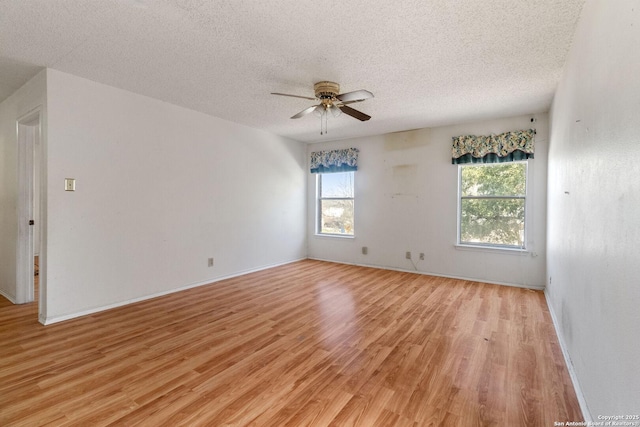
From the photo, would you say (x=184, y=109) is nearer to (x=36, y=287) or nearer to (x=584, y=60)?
(x=36, y=287)

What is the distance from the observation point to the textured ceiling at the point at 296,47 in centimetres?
200

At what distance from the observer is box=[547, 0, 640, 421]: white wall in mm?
1106

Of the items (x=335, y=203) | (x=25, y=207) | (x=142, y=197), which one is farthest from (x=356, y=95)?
(x=25, y=207)

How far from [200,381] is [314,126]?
13.2ft

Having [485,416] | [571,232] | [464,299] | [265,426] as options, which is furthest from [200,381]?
[464,299]

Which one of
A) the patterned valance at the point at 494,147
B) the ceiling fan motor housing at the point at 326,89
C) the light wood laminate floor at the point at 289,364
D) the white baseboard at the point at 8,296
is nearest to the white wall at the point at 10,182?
the white baseboard at the point at 8,296

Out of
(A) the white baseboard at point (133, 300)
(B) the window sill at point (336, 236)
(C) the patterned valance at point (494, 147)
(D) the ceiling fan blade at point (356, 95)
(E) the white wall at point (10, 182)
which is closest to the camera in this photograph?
(D) the ceiling fan blade at point (356, 95)

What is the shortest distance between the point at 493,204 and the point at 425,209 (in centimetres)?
101

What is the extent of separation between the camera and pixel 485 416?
165 cm

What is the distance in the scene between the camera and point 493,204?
4.50 meters

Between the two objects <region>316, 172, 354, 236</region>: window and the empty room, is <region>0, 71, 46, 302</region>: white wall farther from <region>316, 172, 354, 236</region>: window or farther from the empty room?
<region>316, 172, 354, 236</region>: window

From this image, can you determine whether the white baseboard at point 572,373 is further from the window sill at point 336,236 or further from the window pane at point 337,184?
the window pane at point 337,184

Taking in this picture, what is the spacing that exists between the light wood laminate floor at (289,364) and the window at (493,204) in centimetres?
110

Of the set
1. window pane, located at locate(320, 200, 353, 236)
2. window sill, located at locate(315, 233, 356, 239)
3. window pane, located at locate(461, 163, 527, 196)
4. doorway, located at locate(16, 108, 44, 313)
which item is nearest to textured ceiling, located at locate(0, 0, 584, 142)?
doorway, located at locate(16, 108, 44, 313)
